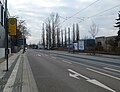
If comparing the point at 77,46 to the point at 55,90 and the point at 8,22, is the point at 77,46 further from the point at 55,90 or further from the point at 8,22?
the point at 55,90

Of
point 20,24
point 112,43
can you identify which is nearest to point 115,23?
point 112,43

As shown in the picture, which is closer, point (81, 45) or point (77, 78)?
point (77, 78)

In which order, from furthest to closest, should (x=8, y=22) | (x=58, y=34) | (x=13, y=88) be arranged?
(x=58, y=34) → (x=8, y=22) → (x=13, y=88)

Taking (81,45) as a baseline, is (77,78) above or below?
below

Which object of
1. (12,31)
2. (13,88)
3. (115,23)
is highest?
(115,23)

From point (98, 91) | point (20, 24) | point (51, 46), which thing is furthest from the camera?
point (51, 46)

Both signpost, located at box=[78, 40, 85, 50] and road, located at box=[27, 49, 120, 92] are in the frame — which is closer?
road, located at box=[27, 49, 120, 92]

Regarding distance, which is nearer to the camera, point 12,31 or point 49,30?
point 12,31

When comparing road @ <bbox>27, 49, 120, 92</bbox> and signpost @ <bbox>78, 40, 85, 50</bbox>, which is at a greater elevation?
signpost @ <bbox>78, 40, 85, 50</bbox>

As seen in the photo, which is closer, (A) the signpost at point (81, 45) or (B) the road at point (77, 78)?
(B) the road at point (77, 78)

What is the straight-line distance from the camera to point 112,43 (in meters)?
69.8

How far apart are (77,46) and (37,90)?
225 ft

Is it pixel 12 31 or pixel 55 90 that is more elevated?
pixel 12 31

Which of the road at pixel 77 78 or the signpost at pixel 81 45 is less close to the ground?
the signpost at pixel 81 45
